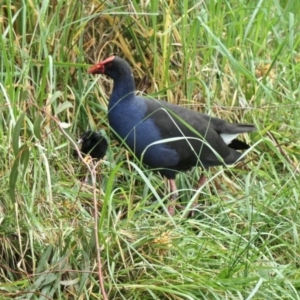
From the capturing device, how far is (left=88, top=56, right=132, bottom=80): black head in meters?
4.42

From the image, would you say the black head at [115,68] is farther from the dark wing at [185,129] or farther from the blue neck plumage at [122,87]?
the dark wing at [185,129]

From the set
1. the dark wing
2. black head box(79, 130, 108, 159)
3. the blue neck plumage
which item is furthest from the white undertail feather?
black head box(79, 130, 108, 159)

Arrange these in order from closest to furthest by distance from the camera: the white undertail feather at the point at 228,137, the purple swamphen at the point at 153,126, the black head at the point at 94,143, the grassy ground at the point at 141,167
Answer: the grassy ground at the point at 141,167
the black head at the point at 94,143
the purple swamphen at the point at 153,126
the white undertail feather at the point at 228,137

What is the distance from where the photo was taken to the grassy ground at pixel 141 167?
10.8 ft

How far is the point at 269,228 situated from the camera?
398 centimetres

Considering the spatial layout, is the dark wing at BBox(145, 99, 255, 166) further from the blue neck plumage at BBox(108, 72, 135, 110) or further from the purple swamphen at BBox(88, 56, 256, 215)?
the blue neck plumage at BBox(108, 72, 135, 110)

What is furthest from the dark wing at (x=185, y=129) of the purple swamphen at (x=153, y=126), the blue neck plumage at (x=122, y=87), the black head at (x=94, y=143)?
the black head at (x=94, y=143)

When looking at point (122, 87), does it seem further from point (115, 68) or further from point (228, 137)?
point (228, 137)

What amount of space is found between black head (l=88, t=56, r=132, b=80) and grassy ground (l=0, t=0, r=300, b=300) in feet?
0.41

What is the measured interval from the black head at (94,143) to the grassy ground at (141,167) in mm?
68

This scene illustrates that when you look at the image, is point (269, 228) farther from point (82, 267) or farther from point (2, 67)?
point (2, 67)

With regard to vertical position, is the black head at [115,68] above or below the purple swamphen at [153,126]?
above

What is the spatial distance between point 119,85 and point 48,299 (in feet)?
4.98

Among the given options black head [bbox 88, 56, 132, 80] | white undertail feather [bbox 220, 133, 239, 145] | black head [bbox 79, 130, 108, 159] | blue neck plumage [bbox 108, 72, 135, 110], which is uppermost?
black head [bbox 88, 56, 132, 80]
